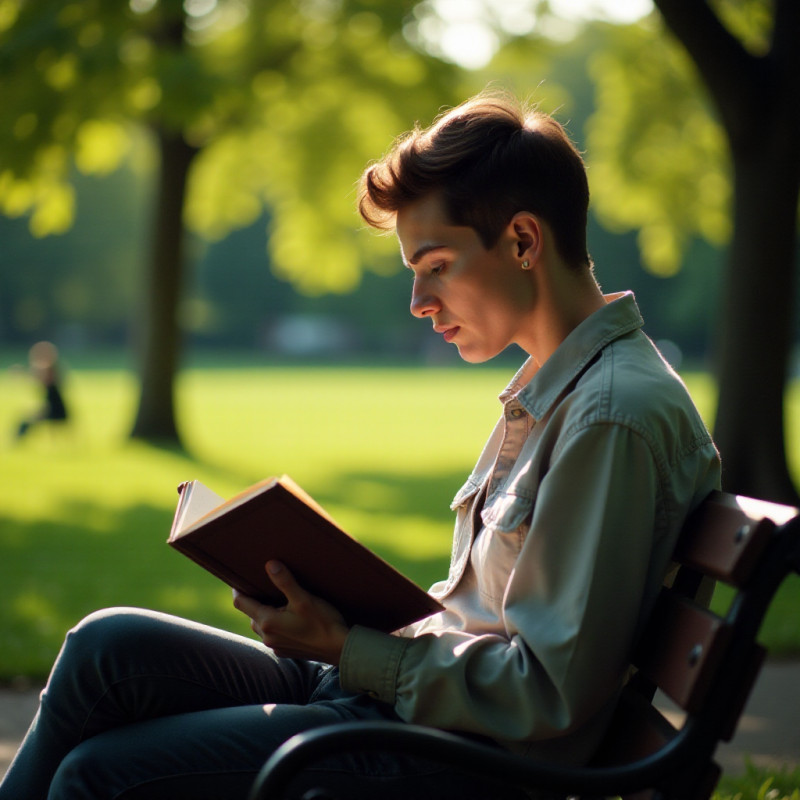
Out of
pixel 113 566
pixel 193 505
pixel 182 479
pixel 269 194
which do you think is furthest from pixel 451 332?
pixel 269 194

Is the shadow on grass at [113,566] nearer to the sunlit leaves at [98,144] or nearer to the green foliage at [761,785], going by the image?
the green foliage at [761,785]

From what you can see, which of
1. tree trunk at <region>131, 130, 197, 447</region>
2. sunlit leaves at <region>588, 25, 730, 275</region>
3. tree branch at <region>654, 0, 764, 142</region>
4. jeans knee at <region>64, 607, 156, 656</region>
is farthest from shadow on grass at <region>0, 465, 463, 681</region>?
sunlit leaves at <region>588, 25, 730, 275</region>

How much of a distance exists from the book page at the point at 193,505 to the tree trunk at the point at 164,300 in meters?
14.2

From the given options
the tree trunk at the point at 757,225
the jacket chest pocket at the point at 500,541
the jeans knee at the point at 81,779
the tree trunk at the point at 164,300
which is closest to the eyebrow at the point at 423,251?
the jacket chest pocket at the point at 500,541

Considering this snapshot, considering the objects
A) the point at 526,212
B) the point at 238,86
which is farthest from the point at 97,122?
the point at 526,212

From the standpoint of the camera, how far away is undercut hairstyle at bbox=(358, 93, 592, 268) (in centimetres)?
207

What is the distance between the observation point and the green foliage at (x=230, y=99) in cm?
1121

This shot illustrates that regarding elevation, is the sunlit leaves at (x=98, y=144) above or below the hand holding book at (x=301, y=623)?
above

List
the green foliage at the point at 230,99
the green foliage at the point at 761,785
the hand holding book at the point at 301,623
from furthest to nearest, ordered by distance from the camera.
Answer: the green foliage at the point at 230,99 < the green foliage at the point at 761,785 < the hand holding book at the point at 301,623

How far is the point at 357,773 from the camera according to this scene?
1.88m

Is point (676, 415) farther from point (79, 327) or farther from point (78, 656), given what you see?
point (79, 327)

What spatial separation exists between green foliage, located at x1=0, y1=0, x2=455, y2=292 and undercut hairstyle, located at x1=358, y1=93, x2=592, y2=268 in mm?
5334

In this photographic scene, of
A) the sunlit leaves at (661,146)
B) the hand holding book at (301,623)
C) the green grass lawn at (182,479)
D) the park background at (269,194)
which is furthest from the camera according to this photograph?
the sunlit leaves at (661,146)

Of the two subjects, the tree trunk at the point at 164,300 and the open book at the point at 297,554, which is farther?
the tree trunk at the point at 164,300
